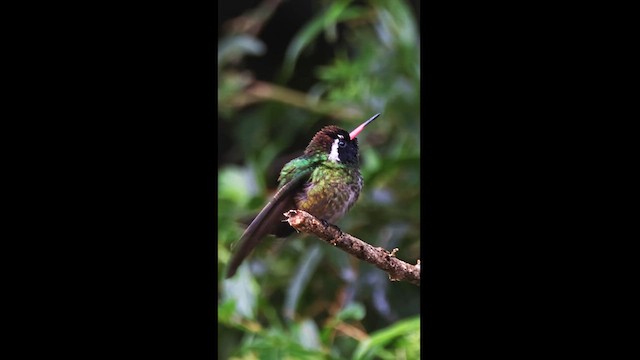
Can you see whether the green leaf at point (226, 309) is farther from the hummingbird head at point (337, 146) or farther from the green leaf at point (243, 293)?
the hummingbird head at point (337, 146)

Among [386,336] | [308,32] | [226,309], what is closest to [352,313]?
[386,336]

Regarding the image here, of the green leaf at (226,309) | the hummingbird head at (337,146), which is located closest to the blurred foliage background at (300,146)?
the green leaf at (226,309)

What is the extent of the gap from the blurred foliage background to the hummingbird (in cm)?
24

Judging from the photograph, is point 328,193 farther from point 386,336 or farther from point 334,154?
point 386,336

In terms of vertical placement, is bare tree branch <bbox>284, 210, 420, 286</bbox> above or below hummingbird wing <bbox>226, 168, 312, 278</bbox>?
below

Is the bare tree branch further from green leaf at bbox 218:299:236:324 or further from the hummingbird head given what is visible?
green leaf at bbox 218:299:236:324

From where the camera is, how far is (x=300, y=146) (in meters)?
1.02

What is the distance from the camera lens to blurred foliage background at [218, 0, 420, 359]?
1.13 metres

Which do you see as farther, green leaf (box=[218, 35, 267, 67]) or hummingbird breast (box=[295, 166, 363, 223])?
green leaf (box=[218, 35, 267, 67])

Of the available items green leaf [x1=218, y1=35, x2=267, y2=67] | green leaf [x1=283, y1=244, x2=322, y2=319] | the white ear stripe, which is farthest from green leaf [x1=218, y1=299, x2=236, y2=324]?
the white ear stripe

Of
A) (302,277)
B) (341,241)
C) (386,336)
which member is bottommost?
(341,241)

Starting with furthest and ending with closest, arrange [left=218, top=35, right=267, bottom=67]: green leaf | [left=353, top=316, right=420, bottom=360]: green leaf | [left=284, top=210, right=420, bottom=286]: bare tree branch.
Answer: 1. [left=218, top=35, right=267, bottom=67]: green leaf
2. [left=353, top=316, right=420, bottom=360]: green leaf
3. [left=284, top=210, right=420, bottom=286]: bare tree branch

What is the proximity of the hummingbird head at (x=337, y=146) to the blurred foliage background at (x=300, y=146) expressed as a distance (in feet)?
0.78
